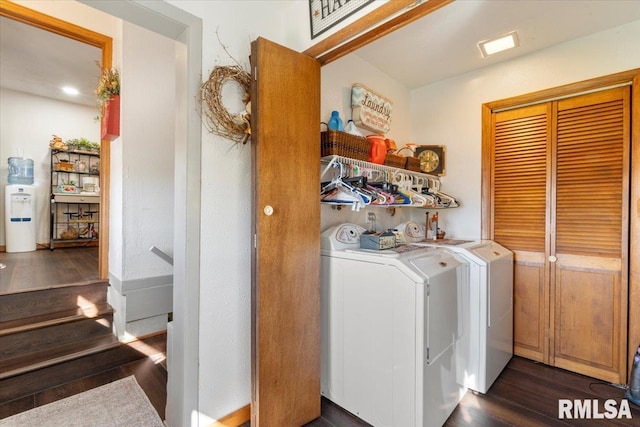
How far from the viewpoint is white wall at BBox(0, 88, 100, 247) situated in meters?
4.54

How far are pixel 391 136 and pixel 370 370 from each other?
7.02ft

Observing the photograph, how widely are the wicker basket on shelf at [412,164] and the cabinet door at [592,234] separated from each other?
1079 mm

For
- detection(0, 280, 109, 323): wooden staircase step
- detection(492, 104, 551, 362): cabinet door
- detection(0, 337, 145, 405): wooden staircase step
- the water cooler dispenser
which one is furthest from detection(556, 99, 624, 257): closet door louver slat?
the water cooler dispenser

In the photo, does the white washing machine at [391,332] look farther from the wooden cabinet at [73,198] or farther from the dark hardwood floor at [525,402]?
the wooden cabinet at [73,198]

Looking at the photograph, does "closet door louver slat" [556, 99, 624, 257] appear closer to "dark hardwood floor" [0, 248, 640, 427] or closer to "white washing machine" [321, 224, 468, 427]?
"dark hardwood floor" [0, 248, 640, 427]

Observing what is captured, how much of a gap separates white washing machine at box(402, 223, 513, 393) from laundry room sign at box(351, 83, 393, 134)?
46.8 inches

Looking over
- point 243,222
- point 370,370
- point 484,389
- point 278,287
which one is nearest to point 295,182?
point 243,222

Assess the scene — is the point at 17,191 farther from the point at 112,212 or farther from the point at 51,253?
the point at 112,212

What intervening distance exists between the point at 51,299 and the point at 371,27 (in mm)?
3114

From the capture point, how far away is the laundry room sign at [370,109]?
2.40 meters

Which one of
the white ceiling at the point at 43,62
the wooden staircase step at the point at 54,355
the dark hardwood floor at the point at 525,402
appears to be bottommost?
the dark hardwood floor at the point at 525,402

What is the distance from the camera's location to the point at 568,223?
2268 millimetres

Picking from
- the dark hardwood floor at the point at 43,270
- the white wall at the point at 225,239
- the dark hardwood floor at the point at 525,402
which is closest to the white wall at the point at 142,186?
the dark hardwood floor at the point at 43,270

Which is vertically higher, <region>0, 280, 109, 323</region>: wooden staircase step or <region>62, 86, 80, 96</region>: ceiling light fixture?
<region>62, 86, 80, 96</region>: ceiling light fixture
